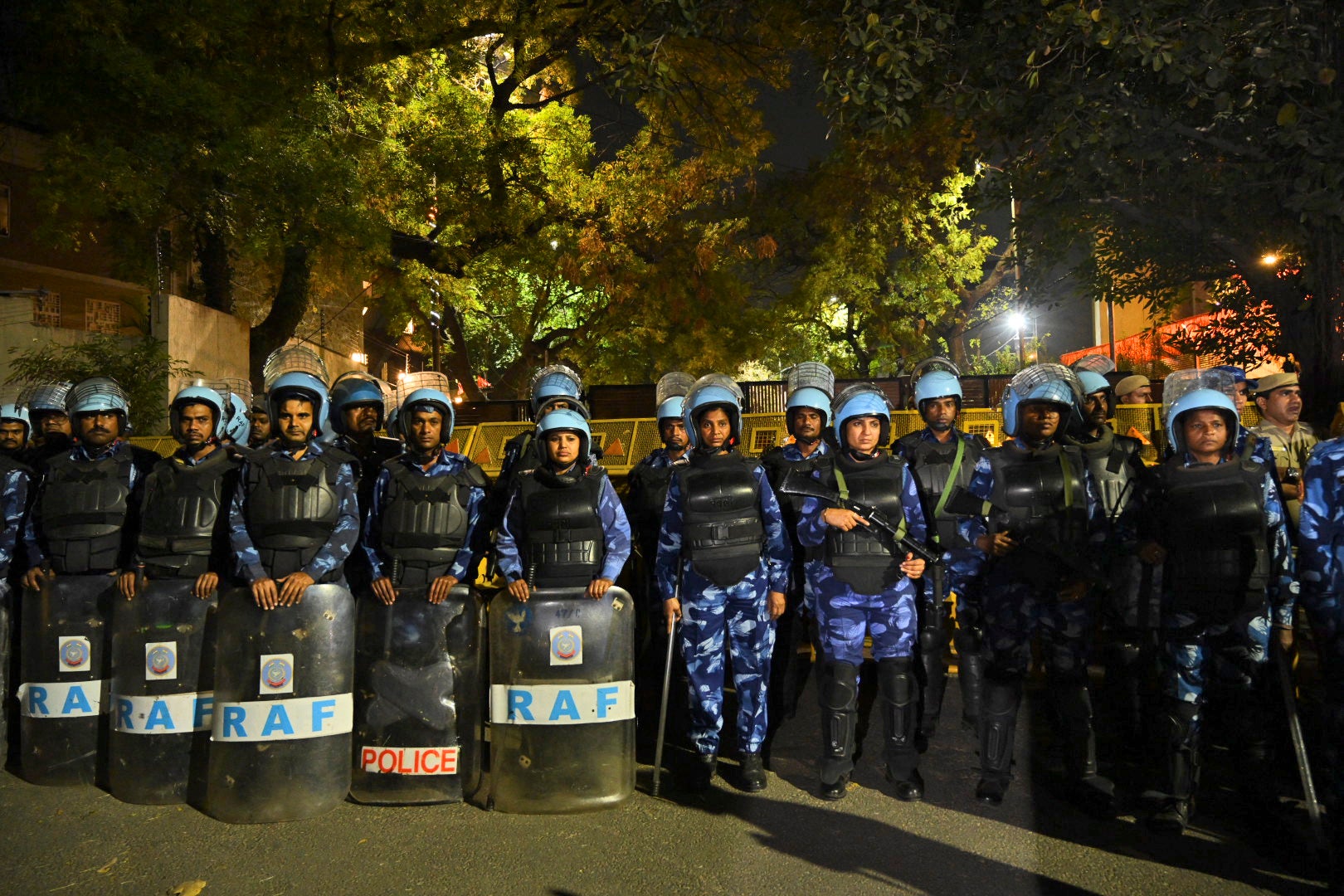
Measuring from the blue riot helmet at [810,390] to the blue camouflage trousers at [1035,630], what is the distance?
76.6 inches

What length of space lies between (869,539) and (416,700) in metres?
2.48

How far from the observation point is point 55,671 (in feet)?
17.6

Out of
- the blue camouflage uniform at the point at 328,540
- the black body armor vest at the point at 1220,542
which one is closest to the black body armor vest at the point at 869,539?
the black body armor vest at the point at 1220,542

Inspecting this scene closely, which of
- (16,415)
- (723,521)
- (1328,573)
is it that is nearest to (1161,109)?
(1328,573)

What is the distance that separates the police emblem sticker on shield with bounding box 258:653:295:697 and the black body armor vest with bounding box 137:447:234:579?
0.88 meters

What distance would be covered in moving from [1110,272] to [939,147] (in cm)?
483

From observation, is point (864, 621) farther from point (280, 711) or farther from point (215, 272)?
point (215, 272)

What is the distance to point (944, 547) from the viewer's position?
5.77 metres

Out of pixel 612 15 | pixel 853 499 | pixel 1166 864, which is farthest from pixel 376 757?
pixel 612 15

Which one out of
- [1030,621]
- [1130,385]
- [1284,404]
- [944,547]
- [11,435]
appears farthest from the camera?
[1130,385]

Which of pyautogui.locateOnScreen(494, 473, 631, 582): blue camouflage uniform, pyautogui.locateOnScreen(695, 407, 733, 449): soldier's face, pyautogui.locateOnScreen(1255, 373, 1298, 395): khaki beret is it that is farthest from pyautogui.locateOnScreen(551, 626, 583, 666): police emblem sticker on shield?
pyautogui.locateOnScreen(1255, 373, 1298, 395): khaki beret

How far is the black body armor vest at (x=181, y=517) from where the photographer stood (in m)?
5.29

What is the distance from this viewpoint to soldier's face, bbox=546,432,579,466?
5.19 m

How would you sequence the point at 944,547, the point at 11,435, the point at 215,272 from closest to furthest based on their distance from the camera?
the point at 944,547 → the point at 11,435 → the point at 215,272
